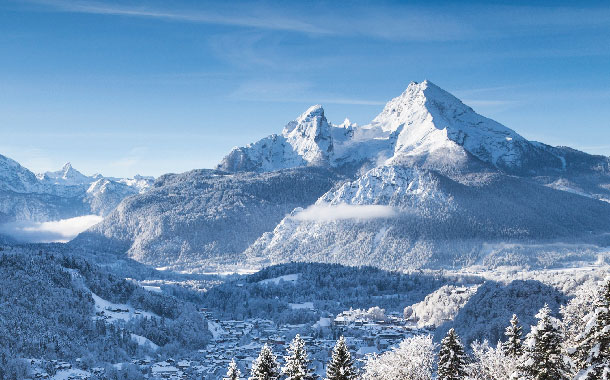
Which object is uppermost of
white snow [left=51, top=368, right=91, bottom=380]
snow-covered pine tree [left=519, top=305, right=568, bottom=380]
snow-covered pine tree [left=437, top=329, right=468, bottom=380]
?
snow-covered pine tree [left=519, top=305, right=568, bottom=380]

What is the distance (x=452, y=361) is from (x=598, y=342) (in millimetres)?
30018

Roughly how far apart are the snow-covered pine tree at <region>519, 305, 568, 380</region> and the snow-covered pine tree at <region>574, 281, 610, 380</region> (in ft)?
24.4

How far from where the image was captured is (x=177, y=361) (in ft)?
655

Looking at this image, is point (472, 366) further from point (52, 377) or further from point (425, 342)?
point (52, 377)

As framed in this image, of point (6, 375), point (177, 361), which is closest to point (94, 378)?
point (6, 375)

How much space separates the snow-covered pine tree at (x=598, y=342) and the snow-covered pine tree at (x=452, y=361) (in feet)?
91.7

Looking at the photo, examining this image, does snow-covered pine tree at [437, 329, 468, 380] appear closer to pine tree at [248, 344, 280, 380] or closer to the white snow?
pine tree at [248, 344, 280, 380]

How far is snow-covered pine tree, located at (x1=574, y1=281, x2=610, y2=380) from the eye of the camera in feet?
116

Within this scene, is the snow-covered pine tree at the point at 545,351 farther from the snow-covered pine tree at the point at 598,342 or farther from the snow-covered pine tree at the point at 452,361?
the snow-covered pine tree at the point at 452,361

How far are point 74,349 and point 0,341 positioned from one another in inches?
977

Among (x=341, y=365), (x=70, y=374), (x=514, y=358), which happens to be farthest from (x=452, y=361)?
(x=70, y=374)

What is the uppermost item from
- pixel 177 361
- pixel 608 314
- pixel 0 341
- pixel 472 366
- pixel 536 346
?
pixel 608 314

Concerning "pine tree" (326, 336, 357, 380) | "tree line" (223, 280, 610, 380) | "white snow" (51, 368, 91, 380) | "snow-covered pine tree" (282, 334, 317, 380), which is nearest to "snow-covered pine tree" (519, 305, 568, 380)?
"tree line" (223, 280, 610, 380)

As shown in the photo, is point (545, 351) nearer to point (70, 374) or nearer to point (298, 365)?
point (298, 365)
